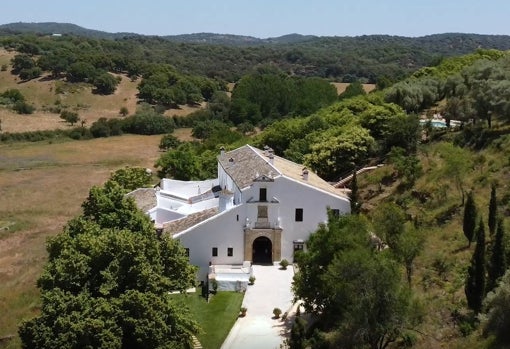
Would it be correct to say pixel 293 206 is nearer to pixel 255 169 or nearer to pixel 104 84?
pixel 255 169

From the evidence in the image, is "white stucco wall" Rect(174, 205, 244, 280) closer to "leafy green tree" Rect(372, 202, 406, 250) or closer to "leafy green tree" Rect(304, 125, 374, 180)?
"leafy green tree" Rect(372, 202, 406, 250)

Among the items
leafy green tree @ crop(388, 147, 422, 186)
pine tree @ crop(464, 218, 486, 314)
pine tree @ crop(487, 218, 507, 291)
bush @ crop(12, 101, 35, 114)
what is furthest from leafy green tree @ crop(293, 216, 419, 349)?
bush @ crop(12, 101, 35, 114)

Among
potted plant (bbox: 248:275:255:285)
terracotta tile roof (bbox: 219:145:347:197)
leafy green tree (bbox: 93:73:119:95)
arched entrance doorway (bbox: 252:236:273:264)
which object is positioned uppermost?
leafy green tree (bbox: 93:73:119:95)

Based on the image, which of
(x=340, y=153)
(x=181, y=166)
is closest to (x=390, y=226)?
(x=340, y=153)

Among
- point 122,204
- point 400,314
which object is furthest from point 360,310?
point 122,204

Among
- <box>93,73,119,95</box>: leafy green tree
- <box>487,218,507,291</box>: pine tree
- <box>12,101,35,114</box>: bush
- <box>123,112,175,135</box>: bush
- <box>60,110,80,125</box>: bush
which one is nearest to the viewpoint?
<box>487,218,507,291</box>: pine tree

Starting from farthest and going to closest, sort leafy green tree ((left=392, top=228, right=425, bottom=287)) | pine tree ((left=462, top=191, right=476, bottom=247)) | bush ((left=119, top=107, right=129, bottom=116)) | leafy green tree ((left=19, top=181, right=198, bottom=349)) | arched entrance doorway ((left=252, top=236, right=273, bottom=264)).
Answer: bush ((left=119, top=107, right=129, bottom=116)) → arched entrance doorway ((left=252, top=236, right=273, bottom=264)) → pine tree ((left=462, top=191, right=476, bottom=247)) → leafy green tree ((left=392, top=228, right=425, bottom=287)) → leafy green tree ((left=19, top=181, right=198, bottom=349))

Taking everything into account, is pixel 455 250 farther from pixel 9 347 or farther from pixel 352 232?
pixel 9 347
